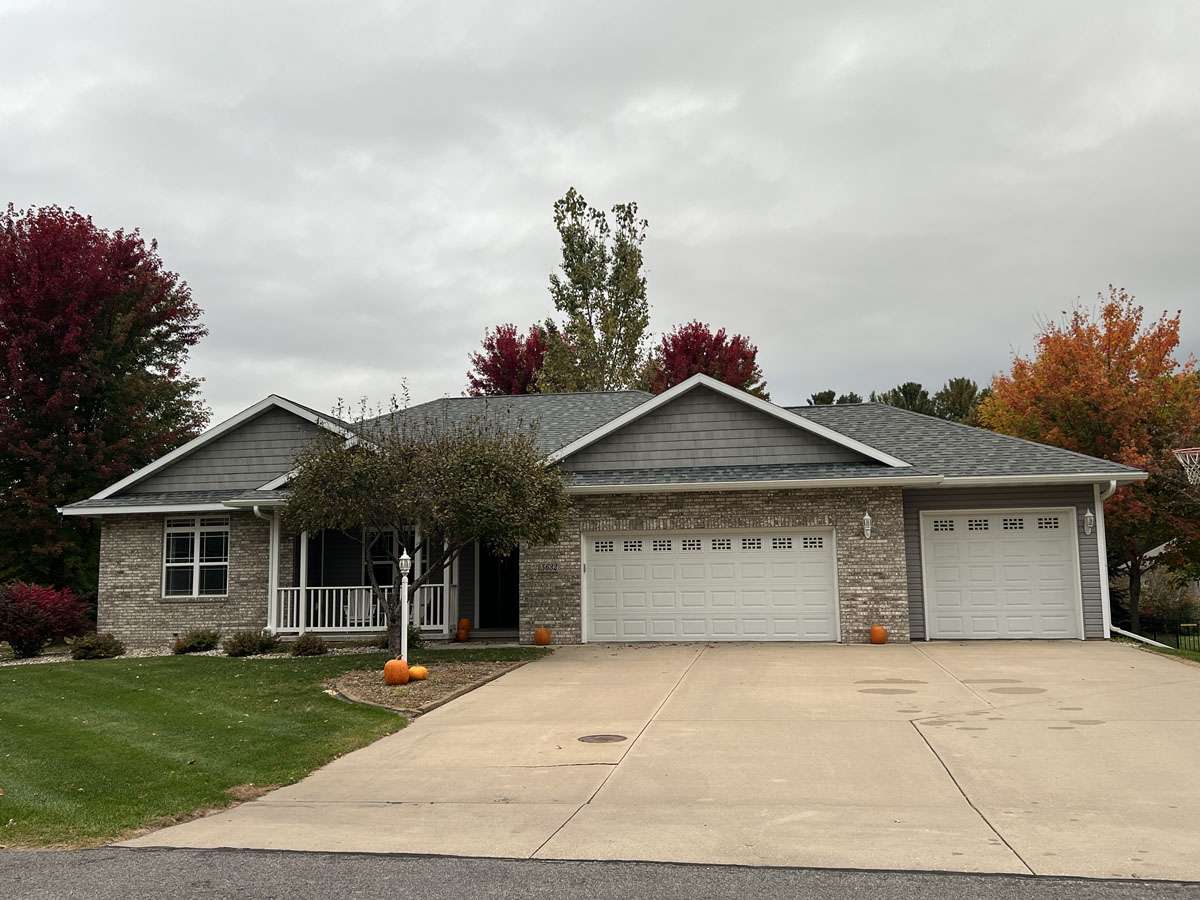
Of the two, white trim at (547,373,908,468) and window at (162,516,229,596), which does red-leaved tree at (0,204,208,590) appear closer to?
window at (162,516,229,596)

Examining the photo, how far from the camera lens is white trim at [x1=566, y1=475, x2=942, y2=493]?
16891 mm

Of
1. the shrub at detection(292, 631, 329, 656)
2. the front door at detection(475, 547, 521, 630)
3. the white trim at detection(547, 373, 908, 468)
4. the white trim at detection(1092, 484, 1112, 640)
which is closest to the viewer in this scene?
the shrub at detection(292, 631, 329, 656)

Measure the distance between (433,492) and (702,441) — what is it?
5.80m

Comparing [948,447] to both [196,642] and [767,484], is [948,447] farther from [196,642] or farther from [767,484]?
[196,642]

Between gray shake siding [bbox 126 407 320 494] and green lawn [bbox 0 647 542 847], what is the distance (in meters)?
5.40

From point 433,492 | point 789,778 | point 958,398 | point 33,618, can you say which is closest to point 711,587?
point 433,492

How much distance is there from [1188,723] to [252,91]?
1547cm

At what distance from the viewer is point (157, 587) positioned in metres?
20.1

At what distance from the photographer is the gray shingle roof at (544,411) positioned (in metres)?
21.9

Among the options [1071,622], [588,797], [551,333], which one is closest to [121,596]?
[588,797]

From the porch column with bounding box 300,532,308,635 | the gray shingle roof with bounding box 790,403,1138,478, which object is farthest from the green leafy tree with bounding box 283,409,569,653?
the gray shingle roof with bounding box 790,403,1138,478

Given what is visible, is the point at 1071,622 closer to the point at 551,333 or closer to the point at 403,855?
the point at 403,855

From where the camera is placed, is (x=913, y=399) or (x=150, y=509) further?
(x=913, y=399)

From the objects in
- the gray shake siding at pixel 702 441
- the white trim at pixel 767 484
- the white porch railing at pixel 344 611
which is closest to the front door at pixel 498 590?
the white porch railing at pixel 344 611
